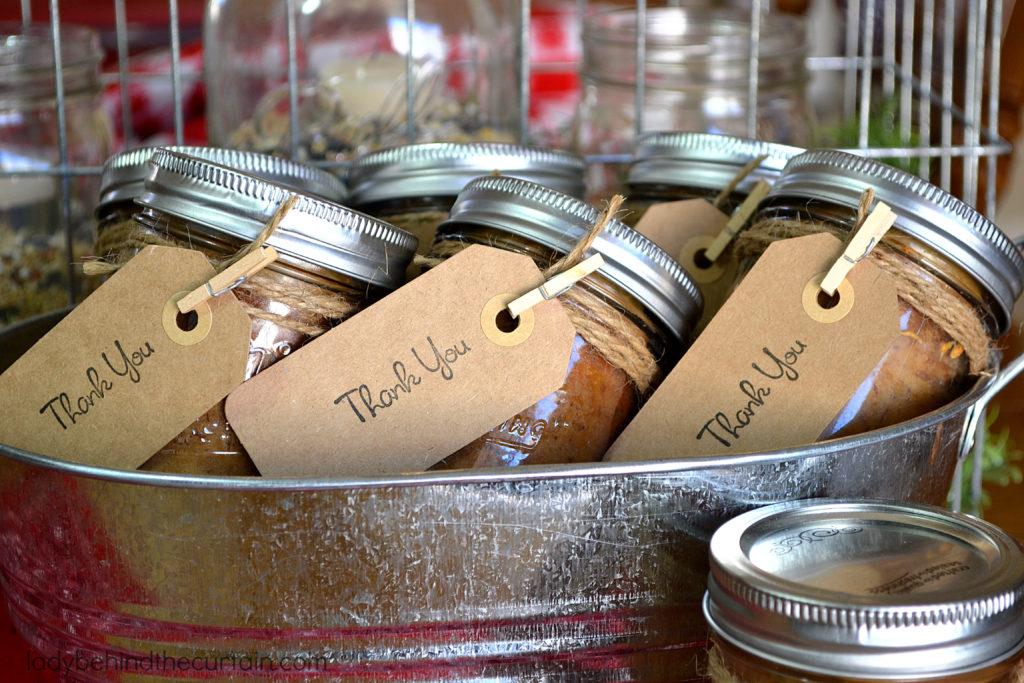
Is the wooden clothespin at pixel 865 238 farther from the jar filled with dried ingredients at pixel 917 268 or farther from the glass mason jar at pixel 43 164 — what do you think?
the glass mason jar at pixel 43 164

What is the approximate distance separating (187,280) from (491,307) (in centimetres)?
12

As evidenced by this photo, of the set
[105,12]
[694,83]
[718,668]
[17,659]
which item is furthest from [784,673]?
[105,12]

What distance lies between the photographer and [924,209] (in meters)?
0.40

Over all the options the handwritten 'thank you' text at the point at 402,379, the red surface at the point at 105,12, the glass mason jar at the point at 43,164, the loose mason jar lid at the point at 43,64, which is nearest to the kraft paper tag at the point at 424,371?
the handwritten 'thank you' text at the point at 402,379

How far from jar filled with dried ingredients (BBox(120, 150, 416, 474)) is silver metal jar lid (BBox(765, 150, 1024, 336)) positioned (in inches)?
7.0

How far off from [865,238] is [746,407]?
0.08 meters

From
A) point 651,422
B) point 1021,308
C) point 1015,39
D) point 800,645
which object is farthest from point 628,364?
point 1015,39

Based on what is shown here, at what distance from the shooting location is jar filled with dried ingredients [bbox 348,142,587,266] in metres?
0.50

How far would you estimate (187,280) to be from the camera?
1.30ft

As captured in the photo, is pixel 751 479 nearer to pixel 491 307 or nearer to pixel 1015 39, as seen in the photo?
pixel 491 307

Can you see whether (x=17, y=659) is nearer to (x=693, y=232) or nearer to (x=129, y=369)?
(x=129, y=369)

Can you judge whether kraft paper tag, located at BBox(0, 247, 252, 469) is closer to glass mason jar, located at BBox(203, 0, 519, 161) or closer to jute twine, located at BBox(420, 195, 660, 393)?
jute twine, located at BBox(420, 195, 660, 393)

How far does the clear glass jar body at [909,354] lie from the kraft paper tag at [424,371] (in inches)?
4.6

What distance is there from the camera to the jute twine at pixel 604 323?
39 centimetres
